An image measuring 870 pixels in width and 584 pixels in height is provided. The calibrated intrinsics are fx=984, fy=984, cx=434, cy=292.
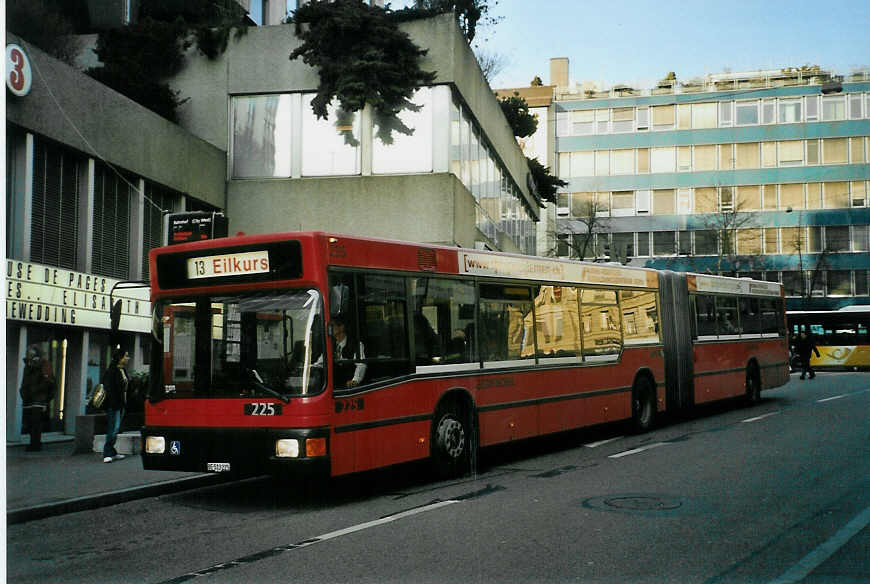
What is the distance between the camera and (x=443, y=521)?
8.78m

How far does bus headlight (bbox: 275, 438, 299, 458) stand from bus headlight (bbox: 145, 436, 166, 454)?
1.51 m

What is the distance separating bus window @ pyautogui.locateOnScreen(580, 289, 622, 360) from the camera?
15484 millimetres

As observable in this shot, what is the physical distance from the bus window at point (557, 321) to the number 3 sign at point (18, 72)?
9016 mm

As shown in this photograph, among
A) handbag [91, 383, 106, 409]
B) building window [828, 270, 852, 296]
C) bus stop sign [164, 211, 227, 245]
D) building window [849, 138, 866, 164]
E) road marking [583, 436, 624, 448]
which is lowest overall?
road marking [583, 436, 624, 448]

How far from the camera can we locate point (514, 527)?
8383 mm

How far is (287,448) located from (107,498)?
8.65ft

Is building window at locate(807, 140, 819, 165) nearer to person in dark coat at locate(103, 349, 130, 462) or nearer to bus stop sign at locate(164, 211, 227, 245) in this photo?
bus stop sign at locate(164, 211, 227, 245)

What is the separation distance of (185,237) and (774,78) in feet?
198

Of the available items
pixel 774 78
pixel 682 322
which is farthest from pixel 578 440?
pixel 774 78

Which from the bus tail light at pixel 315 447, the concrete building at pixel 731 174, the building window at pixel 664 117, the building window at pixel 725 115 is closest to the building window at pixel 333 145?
the bus tail light at pixel 315 447

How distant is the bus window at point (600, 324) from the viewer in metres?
15.5

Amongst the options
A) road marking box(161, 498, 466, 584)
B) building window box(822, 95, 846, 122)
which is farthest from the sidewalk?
building window box(822, 95, 846, 122)

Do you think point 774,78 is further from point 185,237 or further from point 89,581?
point 89,581

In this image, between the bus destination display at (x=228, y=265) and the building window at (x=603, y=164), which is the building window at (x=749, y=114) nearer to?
the building window at (x=603, y=164)
